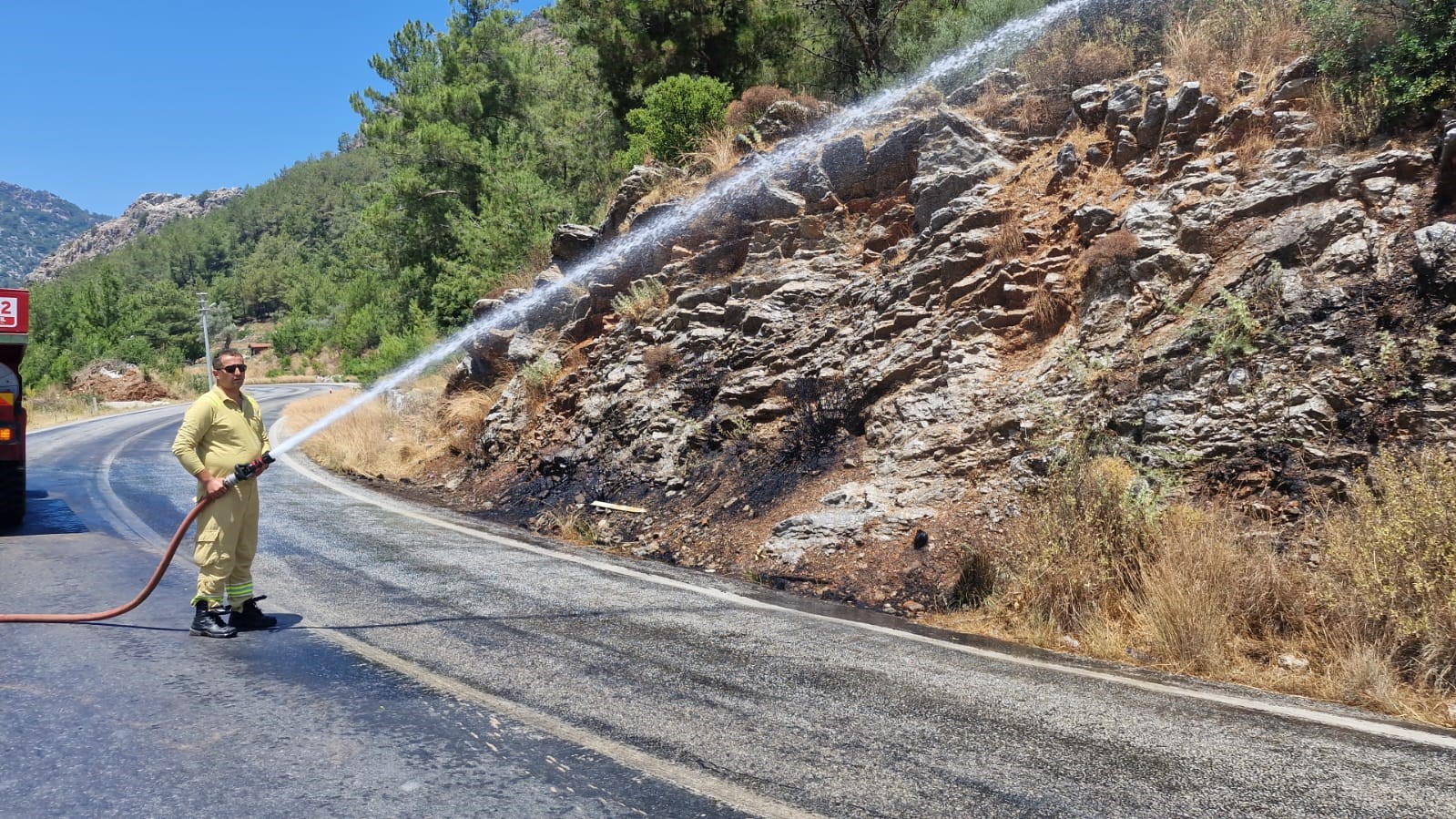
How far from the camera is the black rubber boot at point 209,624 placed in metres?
5.24

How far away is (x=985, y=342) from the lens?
892 cm

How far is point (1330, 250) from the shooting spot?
7098 millimetres

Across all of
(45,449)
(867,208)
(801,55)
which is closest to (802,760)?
(867,208)

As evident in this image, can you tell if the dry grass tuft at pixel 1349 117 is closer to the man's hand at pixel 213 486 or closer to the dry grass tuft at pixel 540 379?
the man's hand at pixel 213 486

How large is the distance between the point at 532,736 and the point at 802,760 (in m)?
1.15

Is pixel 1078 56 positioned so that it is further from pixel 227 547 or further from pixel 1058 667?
pixel 227 547

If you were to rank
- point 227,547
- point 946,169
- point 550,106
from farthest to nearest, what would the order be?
point 550,106
point 946,169
point 227,547

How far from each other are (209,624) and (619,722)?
290 cm

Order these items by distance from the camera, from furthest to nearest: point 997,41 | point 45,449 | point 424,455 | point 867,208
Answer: point 45,449
point 424,455
point 997,41
point 867,208

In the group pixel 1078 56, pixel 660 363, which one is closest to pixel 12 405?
pixel 660 363

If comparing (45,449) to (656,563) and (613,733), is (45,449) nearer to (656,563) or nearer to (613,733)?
(656,563)

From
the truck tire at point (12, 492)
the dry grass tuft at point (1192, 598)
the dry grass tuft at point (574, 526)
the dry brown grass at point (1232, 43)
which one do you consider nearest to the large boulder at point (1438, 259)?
the dry grass tuft at point (1192, 598)

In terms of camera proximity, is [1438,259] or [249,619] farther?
[1438,259]

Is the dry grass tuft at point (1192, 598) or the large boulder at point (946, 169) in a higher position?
the large boulder at point (946, 169)
